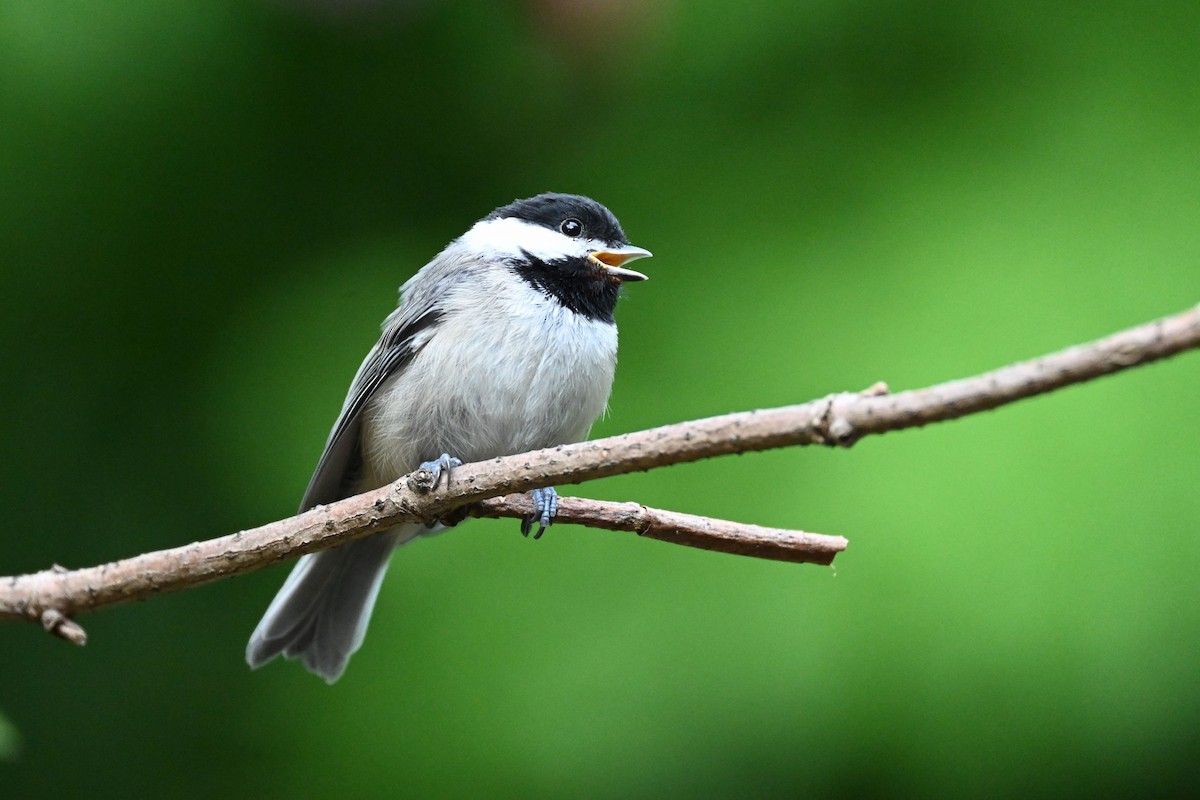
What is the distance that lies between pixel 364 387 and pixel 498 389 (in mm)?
312

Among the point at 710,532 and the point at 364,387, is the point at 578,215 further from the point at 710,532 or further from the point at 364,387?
the point at 710,532

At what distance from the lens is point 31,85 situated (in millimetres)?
2414

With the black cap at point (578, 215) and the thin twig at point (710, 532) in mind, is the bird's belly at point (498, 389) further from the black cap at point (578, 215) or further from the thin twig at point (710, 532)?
the thin twig at point (710, 532)

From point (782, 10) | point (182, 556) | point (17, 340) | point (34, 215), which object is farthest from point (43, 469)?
point (782, 10)

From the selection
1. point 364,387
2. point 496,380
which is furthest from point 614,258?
point 364,387

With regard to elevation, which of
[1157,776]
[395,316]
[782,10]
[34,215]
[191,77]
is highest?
[782,10]

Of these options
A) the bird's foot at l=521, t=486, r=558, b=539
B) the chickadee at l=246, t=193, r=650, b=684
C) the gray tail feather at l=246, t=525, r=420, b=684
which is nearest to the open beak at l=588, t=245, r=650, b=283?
the chickadee at l=246, t=193, r=650, b=684

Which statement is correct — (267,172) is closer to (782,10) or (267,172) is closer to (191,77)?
(191,77)

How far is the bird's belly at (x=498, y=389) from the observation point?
1822mm

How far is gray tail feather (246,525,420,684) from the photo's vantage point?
206 cm

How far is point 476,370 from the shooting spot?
6.01 ft

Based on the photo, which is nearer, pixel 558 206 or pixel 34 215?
pixel 558 206

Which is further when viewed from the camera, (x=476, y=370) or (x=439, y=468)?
(x=476, y=370)

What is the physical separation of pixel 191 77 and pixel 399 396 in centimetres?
110
